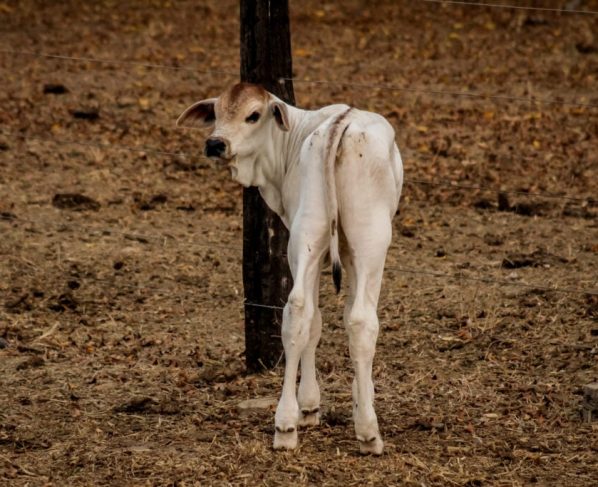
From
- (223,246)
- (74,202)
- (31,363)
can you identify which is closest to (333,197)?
(31,363)

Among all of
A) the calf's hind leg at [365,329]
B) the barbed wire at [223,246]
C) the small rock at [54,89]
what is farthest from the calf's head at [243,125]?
the small rock at [54,89]

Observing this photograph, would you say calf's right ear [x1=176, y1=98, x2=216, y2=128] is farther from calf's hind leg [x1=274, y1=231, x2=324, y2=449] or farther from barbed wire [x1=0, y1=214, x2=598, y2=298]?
barbed wire [x1=0, y1=214, x2=598, y2=298]

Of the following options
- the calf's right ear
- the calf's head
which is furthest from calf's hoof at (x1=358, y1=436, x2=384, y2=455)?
the calf's right ear

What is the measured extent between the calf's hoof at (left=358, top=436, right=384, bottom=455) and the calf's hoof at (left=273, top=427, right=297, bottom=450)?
28 cm

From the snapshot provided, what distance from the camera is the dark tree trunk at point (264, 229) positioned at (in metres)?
6.40

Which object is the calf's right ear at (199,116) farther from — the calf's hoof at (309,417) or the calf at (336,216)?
the calf's hoof at (309,417)

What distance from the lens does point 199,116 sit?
19.2 ft

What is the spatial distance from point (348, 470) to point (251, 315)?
157 centimetres

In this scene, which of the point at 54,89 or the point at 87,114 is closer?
the point at 87,114

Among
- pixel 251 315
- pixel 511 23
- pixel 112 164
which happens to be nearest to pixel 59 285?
pixel 251 315

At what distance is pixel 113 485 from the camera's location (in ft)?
17.0

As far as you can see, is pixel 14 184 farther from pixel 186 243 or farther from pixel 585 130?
pixel 585 130

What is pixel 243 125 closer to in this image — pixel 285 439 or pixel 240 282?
pixel 285 439

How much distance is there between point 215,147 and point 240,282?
9.13ft
